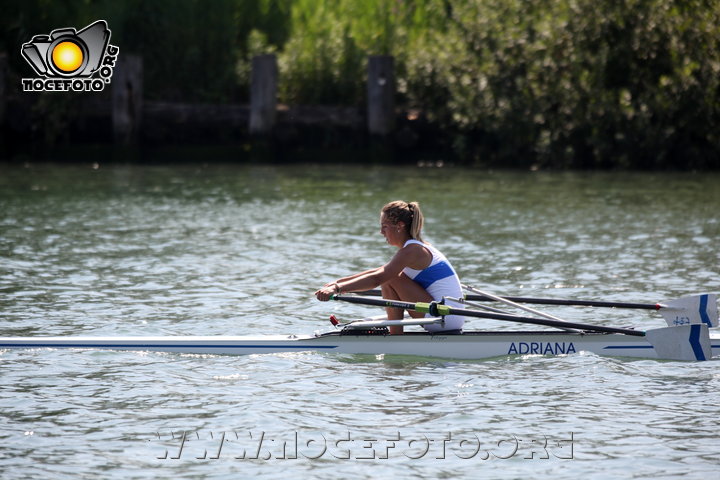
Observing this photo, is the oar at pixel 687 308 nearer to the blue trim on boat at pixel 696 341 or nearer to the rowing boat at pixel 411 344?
the rowing boat at pixel 411 344

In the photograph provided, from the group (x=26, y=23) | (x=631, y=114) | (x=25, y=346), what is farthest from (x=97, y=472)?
(x=26, y=23)

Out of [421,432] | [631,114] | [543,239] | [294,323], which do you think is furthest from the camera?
[631,114]

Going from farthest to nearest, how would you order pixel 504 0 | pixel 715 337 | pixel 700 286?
pixel 504 0, pixel 700 286, pixel 715 337

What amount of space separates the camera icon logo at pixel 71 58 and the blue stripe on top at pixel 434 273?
2190 cm

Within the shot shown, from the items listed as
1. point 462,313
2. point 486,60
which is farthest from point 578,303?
point 486,60

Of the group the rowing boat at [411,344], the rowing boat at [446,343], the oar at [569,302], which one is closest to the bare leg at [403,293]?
the rowing boat at [446,343]

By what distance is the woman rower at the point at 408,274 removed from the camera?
33.0ft

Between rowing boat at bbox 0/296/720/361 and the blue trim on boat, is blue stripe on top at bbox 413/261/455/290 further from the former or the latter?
the blue trim on boat

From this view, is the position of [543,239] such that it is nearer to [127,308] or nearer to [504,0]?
[127,308]

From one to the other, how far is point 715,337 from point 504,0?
22.2 meters

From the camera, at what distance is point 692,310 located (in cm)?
1058

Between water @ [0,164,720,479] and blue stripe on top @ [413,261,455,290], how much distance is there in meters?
0.75

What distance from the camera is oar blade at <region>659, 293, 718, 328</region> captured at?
34.6ft

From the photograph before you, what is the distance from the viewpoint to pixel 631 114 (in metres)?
29.1
